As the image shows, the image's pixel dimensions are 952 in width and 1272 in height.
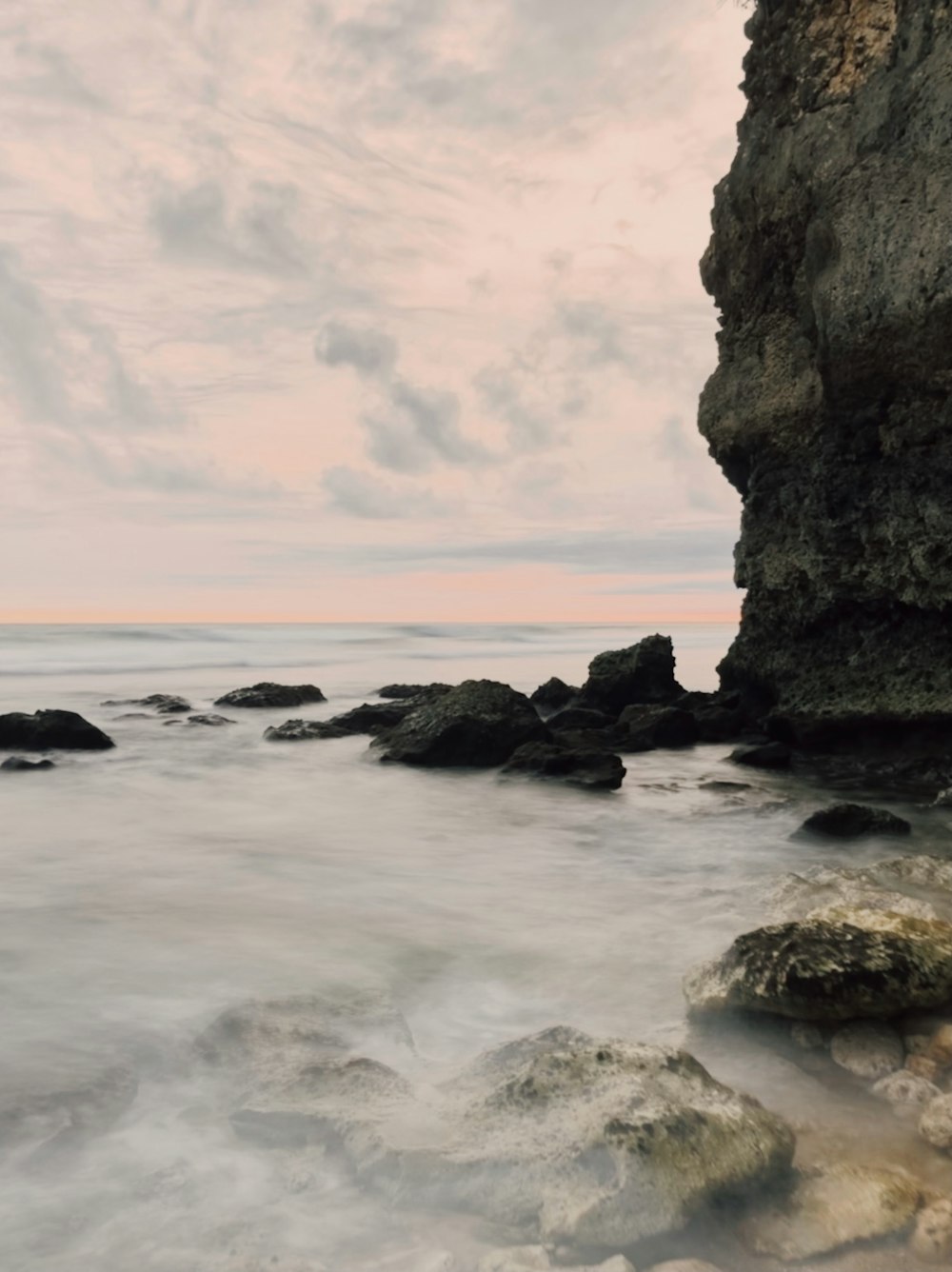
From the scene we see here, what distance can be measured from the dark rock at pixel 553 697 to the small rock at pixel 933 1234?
14.0 metres

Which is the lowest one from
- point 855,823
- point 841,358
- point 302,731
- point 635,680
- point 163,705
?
point 855,823

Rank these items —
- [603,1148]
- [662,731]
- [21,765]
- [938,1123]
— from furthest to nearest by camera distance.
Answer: [662,731]
[21,765]
[938,1123]
[603,1148]

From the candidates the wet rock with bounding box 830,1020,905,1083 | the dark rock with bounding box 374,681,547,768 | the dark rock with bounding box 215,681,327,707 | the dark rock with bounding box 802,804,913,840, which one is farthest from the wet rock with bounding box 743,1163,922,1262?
the dark rock with bounding box 215,681,327,707

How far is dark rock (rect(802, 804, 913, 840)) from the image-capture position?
25.2 ft

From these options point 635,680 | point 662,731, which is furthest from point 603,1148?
point 635,680

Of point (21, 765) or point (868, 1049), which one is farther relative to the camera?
point (21, 765)

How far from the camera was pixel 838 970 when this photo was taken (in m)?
3.87

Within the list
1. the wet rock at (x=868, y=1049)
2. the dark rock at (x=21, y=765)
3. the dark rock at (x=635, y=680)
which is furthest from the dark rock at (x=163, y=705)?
the wet rock at (x=868, y=1049)

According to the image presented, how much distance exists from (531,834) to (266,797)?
130 inches

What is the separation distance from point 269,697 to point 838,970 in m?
15.9

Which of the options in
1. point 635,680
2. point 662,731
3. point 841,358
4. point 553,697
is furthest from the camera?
point 553,697

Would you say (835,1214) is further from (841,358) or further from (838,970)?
(841,358)

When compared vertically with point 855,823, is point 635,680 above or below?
above

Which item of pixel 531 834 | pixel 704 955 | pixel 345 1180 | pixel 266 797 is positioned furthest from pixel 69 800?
pixel 345 1180
